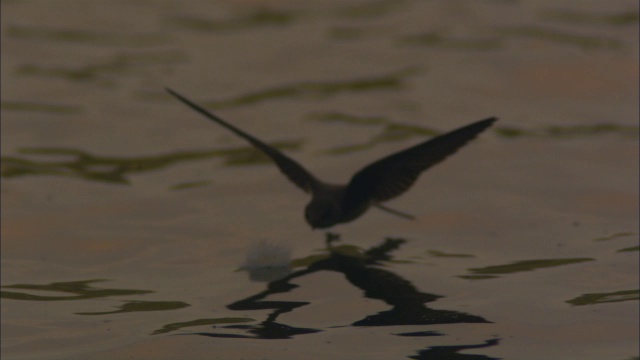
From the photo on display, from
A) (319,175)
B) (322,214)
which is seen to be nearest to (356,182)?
(322,214)

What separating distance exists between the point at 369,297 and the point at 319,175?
2.88 metres

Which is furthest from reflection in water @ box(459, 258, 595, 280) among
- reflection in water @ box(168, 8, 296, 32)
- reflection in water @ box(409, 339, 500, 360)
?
reflection in water @ box(168, 8, 296, 32)

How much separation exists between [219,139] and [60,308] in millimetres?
4118

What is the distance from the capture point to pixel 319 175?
9625 millimetres

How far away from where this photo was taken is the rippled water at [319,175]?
252 inches

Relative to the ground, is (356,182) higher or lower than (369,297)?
higher

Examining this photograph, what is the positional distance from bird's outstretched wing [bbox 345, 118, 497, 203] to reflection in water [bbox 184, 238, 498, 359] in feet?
1.46

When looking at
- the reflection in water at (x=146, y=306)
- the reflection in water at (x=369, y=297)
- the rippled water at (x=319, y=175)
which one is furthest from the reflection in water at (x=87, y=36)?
the reflection in water at (x=146, y=306)

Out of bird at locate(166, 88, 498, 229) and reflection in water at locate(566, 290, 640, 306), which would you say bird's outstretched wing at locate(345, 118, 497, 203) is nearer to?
bird at locate(166, 88, 498, 229)

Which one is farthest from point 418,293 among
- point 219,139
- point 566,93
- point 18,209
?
point 566,93

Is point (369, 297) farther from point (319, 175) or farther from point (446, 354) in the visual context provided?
point (319, 175)

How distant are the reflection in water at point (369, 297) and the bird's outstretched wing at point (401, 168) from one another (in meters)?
0.44

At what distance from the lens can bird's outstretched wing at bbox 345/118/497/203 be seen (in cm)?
677

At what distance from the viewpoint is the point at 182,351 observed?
590 cm
